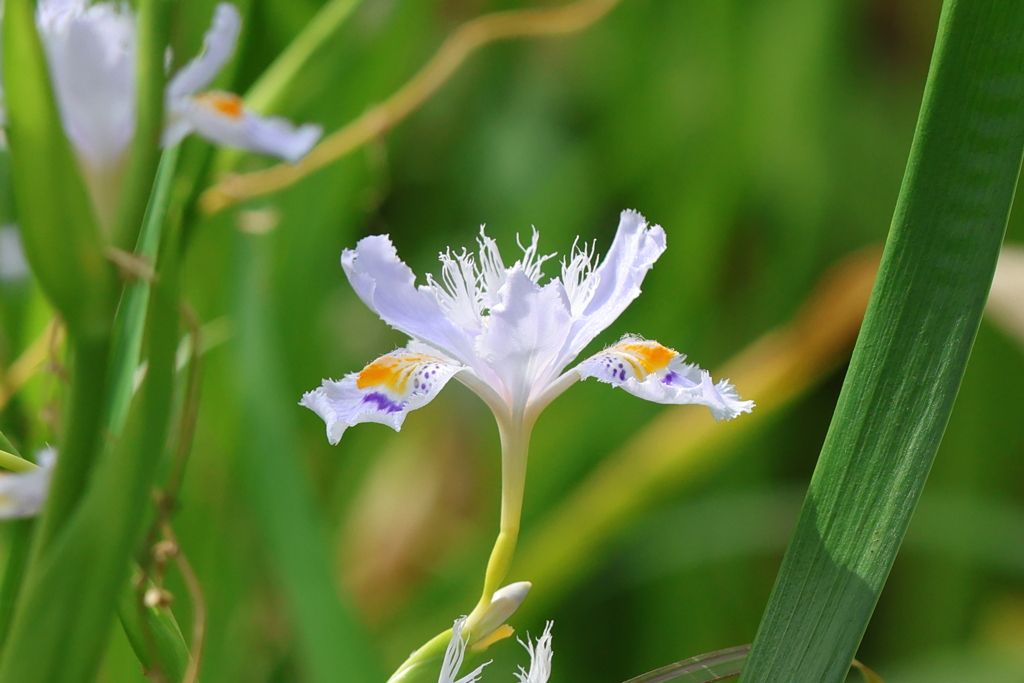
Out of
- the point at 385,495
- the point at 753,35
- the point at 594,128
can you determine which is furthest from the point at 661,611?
the point at 753,35

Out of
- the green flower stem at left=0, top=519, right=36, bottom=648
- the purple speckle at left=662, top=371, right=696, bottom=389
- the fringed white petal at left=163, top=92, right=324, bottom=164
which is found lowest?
the green flower stem at left=0, top=519, right=36, bottom=648

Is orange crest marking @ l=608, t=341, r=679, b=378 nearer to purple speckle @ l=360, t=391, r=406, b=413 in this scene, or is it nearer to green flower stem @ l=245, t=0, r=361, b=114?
purple speckle @ l=360, t=391, r=406, b=413

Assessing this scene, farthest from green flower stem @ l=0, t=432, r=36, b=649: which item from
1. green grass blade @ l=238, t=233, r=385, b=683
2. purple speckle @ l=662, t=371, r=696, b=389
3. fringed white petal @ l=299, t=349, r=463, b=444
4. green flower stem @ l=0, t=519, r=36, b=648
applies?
green grass blade @ l=238, t=233, r=385, b=683

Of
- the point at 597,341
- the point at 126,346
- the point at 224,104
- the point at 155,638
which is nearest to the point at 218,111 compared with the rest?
the point at 224,104

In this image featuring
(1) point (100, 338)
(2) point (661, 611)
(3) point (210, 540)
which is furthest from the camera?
(2) point (661, 611)

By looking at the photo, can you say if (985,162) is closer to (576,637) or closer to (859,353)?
(859,353)

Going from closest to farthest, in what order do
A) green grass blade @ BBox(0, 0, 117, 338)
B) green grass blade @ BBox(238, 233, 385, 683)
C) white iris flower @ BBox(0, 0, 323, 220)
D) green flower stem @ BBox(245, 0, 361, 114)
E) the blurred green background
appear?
green grass blade @ BBox(0, 0, 117, 338)
white iris flower @ BBox(0, 0, 323, 220)
green flower stem @ BBox(245, 0, 361, 114)
green grass blade @ BBox(238, 233, 385, 683)
the blurred green background

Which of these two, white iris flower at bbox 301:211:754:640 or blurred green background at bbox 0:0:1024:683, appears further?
blurred green background at bbox 0:0:1024:683
